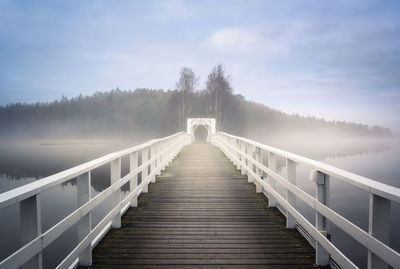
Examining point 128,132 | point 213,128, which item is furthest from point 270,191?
point 128,132

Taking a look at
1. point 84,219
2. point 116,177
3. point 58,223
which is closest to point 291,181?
point 116,177

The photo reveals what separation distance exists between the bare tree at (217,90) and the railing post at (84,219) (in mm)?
33750

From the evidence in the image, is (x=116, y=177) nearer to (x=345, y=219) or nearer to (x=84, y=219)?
(x=84, y=219)

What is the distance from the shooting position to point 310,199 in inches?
130

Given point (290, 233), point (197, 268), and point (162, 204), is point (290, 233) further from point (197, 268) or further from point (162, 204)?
point (162, 204)

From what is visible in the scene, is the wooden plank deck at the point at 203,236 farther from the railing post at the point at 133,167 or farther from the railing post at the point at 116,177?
the railing post at the point at 133,167

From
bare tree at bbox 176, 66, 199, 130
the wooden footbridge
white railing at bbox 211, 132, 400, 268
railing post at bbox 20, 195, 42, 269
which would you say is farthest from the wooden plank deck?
bare tree at bbox 176, 66, 199, 130

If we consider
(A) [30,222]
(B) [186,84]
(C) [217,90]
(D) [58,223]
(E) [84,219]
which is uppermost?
(B) [186,84]

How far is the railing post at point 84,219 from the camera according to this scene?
10.0ft

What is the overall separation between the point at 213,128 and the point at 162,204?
26404 millimetres

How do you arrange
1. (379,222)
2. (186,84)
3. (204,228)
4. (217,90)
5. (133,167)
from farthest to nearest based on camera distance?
(186,84)
(217,90)
(133,167)
(204,228)
(379,222)

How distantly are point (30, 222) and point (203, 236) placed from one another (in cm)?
234

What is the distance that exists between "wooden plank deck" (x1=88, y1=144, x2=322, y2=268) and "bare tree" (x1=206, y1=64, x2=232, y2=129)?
31.3 m

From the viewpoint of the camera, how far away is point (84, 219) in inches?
121
